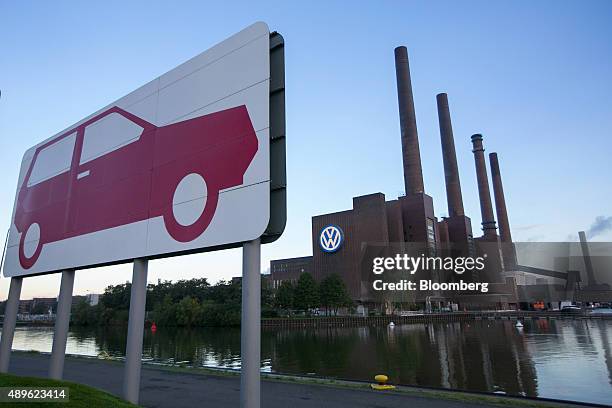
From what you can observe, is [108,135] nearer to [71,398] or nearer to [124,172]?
[124,172]

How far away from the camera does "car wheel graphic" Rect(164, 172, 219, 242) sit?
9.79 metres

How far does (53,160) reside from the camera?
51.6 feet

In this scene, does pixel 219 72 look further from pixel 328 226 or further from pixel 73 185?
pixel 328 226

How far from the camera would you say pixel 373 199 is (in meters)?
145

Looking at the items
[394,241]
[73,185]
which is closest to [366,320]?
[394,241]

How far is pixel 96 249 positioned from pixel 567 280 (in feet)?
659

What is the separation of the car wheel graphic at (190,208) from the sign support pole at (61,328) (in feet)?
18.1

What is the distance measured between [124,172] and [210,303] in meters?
101

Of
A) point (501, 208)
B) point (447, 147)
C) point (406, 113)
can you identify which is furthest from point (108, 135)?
point (501, 208)

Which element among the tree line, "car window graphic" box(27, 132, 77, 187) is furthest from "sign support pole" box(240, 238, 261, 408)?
the tree line

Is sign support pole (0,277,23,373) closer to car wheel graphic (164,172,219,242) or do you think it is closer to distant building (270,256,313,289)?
car wheel graphic (164,172,219,242)

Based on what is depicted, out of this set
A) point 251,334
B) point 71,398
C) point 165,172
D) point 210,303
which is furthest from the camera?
point 210,303

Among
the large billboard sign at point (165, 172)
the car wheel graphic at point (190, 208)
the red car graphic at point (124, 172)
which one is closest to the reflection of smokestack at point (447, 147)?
the red car graphic at point (124, 172)

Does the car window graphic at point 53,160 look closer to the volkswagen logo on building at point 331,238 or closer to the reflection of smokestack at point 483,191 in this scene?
the volkswagen logo on building at point 331,238
